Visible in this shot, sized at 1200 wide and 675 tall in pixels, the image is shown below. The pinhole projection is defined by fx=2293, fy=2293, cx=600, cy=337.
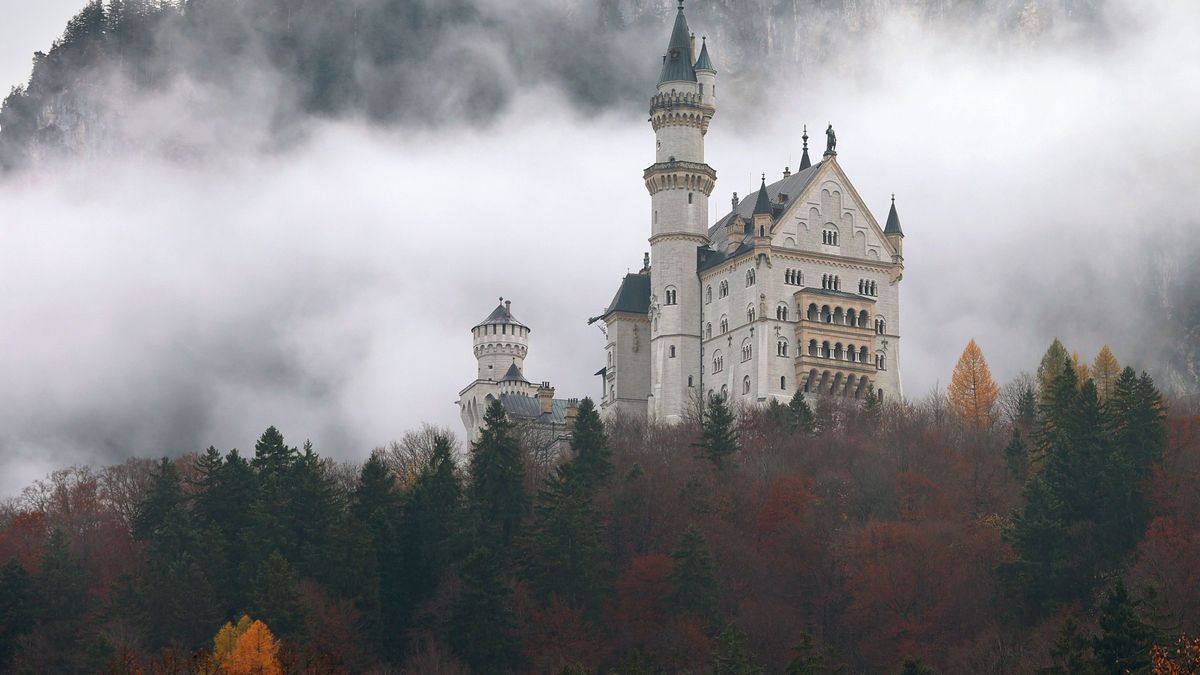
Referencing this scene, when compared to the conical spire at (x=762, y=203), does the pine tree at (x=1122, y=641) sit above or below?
below

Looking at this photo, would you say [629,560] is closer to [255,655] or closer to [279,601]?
[279,601]

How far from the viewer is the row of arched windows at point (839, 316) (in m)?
109

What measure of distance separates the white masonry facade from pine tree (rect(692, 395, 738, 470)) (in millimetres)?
16054

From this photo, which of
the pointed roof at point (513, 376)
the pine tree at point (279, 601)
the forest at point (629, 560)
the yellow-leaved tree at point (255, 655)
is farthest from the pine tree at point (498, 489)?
the pointed roof at point (513, 376)

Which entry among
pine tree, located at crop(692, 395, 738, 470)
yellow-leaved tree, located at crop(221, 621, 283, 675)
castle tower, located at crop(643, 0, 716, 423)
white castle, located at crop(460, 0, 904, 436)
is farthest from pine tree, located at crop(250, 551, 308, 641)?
castle tower, located at crop(643, 0, 716, 423)

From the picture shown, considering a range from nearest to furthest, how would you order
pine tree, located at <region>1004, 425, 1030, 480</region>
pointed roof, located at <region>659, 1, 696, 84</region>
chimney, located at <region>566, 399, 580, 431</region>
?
pine tree, located at <region>1004, 425, 1030, 480</region>
chimney, located at <region>566, 399, 580, 431</region>
pointed roof, located at <region>659, 1, 696, 84</region>

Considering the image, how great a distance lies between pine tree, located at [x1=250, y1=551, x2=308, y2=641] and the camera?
70.4 meters

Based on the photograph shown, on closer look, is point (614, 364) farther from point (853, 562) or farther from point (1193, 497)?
point (1193, 497)

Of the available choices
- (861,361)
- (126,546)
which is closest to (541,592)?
(126,546)

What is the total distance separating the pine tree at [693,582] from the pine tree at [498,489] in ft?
24.1

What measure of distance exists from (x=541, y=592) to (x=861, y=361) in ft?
121

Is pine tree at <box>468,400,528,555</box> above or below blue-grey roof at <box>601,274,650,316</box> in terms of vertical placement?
below

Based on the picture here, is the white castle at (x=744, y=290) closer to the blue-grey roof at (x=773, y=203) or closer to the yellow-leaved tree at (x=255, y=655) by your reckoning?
the blue-grey roof at (x=773, y=203)

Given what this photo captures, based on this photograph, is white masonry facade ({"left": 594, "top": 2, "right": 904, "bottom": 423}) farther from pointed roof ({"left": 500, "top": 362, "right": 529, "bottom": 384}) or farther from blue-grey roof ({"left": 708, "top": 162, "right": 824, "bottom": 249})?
pointed roof ({"left": 500, "top": 362, "right": 529, "bottom": 384})
